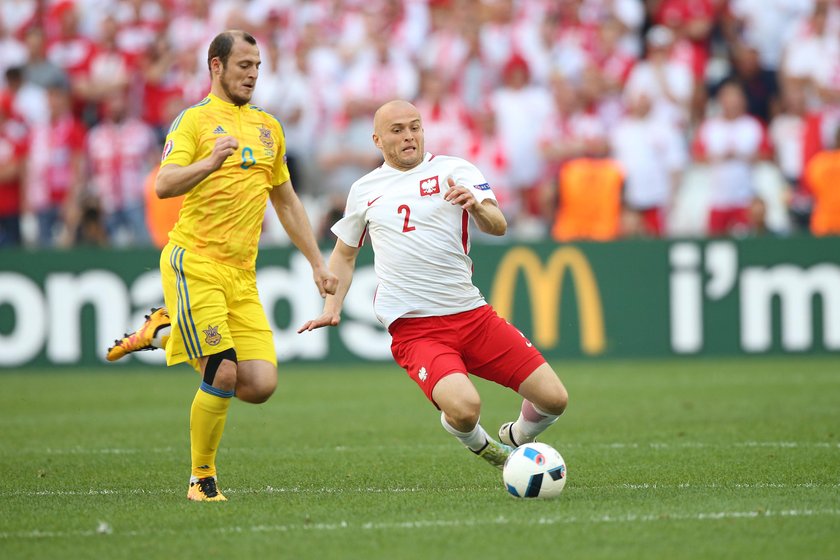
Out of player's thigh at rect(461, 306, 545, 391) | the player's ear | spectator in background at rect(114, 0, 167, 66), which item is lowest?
player's thigh at rect(461, 306, 545, 391)

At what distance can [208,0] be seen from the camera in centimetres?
2053

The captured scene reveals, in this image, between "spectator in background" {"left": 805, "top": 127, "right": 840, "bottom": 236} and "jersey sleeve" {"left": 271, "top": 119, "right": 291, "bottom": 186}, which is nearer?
"jersey sleeve" {"left": 271, "top": 119, "right": 291, "bottom": 186}

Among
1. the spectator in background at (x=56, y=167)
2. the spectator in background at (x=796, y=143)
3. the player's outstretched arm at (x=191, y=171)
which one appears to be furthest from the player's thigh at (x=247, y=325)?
the spectator in background at (x=796, y=143)

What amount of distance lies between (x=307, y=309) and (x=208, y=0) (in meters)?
6.26

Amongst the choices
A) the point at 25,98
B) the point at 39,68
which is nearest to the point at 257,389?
the point at 25,98

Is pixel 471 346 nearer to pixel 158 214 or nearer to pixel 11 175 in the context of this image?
pixel 158 214

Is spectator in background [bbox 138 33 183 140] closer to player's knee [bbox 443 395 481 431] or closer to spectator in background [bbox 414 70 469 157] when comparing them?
spectator in background [bbox 414 70 469 157]

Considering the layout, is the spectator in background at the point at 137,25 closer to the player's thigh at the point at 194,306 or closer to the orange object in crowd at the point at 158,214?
the orange object in crowd at the point at 158,214

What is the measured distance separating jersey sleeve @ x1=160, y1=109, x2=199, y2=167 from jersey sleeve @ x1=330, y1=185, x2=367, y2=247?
110cm

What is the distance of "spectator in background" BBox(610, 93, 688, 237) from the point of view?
59.6 feet

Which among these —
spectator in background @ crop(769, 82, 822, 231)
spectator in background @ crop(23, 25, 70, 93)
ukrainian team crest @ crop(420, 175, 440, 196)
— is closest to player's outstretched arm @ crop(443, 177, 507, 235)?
ukrainian team crest @ crop(420, 175, 440, 196)

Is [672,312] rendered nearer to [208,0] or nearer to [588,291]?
[588,291]

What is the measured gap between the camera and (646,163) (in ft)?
59.6

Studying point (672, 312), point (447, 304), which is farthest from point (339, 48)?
point (447, 304)
